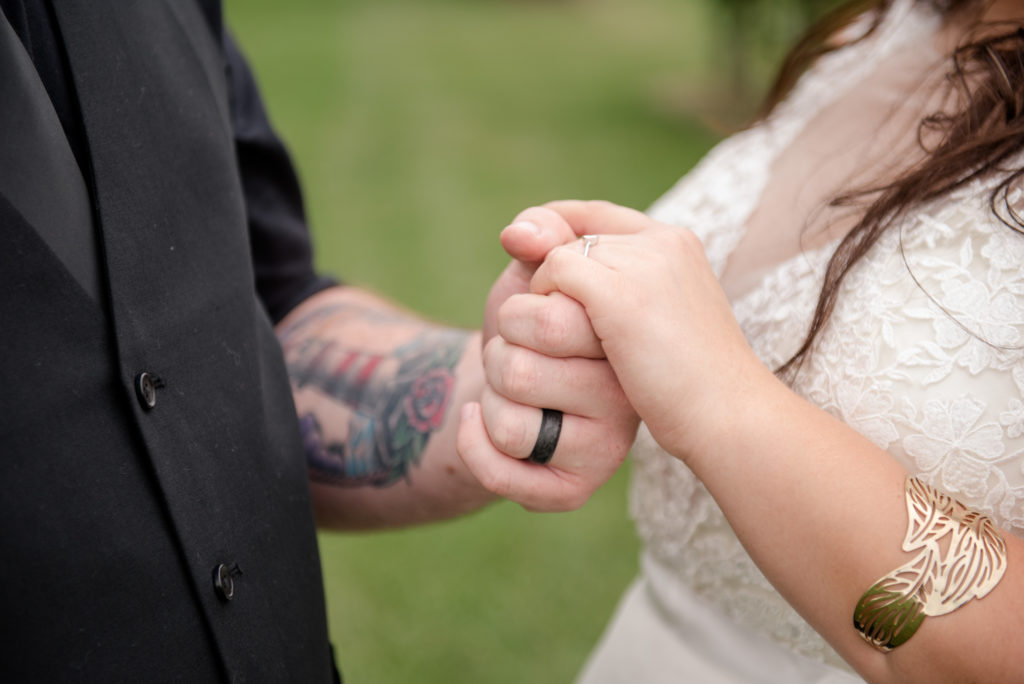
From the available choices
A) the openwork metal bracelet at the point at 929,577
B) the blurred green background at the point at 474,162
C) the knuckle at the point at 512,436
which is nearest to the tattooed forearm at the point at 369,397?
the knuckle at the point at 512,436

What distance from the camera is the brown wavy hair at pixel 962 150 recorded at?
1.18 m

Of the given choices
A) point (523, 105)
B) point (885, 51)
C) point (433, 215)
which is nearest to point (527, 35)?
point (523, 105)

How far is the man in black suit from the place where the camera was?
3.00 feet

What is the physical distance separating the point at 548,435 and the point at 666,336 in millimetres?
235

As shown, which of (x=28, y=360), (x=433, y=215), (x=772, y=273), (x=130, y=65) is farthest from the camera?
(x=433, y=215)

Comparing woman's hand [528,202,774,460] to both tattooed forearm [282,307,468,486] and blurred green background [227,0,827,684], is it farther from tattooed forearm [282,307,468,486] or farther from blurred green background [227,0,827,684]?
blurred green background [227,0,827,684]

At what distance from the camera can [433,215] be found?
801 cm

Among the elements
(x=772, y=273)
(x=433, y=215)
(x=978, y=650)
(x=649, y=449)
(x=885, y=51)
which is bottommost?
(x=433, y=215)

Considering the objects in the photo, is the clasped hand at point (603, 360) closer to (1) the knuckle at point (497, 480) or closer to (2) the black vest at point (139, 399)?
(1) the knuckle at point (497, 480)

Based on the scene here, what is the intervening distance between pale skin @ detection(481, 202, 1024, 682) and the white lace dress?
6cm

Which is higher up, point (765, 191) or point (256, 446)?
point (765, 191)

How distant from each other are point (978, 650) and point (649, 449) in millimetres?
674

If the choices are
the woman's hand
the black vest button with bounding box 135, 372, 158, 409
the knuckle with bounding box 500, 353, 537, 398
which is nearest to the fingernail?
the woman's hand

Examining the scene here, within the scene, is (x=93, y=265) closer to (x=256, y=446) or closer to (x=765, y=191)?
(x=256, y=446)
